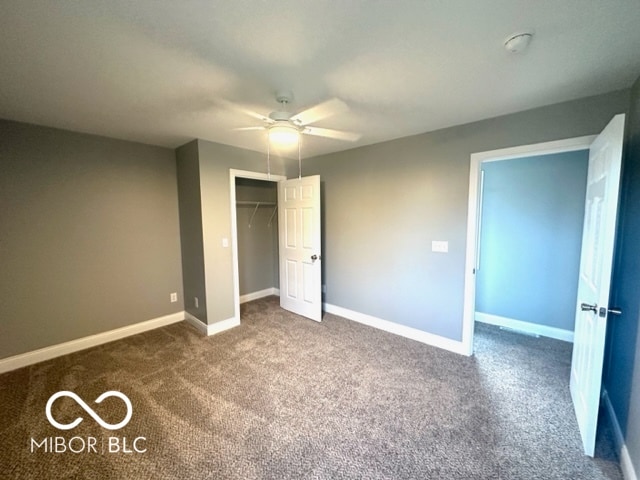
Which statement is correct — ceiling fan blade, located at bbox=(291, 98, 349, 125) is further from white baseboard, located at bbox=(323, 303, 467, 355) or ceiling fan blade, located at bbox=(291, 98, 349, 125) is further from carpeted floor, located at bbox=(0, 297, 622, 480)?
white baseboard, located at bbox=(323, 303, 467, 355)

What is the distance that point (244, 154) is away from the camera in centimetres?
353

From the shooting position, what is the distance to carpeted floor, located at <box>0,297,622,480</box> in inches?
61.4

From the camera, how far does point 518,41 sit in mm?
1366

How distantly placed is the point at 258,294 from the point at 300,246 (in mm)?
1570

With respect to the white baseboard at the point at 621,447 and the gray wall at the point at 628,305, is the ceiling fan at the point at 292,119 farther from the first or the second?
the white baseboard at the point at 621,447

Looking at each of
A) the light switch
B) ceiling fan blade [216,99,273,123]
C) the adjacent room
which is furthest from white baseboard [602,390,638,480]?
ceiling fan blade [216,99,273,123]

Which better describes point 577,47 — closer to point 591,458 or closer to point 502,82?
point 502,82

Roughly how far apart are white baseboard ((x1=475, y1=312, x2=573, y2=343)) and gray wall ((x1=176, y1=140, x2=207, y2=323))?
3.82 m

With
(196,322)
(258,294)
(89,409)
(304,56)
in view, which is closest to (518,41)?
(304,56)

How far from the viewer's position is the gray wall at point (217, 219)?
3.18 meters

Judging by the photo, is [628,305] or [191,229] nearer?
[628,305]

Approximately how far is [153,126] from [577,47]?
11.0ft

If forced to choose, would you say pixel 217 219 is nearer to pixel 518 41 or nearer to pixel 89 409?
pixel 89 409

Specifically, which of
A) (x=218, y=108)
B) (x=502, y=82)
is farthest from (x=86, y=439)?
(x=502, y=82)
